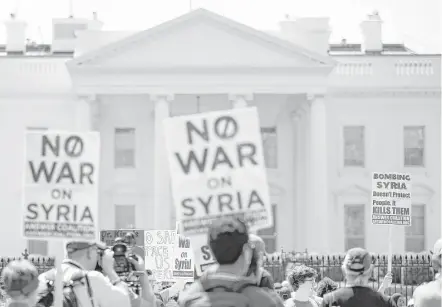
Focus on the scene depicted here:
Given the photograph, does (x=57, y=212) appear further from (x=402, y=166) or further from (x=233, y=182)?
(x=402, y=166)

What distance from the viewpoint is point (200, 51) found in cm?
4291

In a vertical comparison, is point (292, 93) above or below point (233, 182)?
above

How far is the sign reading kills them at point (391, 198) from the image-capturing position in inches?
707

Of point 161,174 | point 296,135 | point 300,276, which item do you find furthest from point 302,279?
point 296,135

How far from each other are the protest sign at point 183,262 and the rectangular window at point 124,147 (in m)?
29.5

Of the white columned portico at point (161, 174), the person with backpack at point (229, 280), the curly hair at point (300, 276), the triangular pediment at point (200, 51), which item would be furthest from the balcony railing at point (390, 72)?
the person with backpack at point (229, 280)

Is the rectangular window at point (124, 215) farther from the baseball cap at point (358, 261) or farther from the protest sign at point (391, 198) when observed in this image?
the baseball cap at point (358, 261)

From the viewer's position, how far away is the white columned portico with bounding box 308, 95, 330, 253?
42.0 metres

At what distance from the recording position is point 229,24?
42375 mm

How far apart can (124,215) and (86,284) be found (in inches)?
1477

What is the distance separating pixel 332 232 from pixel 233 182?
122ft

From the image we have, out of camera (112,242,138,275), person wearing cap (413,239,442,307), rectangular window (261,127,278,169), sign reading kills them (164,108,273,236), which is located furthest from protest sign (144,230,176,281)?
rectangular window (261,127,278,169)

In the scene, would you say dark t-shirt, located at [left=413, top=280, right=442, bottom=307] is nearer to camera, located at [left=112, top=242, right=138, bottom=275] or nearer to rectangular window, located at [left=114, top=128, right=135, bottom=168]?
camera, located at [left=112, top=242, right=138, bottom=275]

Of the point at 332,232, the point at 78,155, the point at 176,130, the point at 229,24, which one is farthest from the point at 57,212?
the point at 332,232
